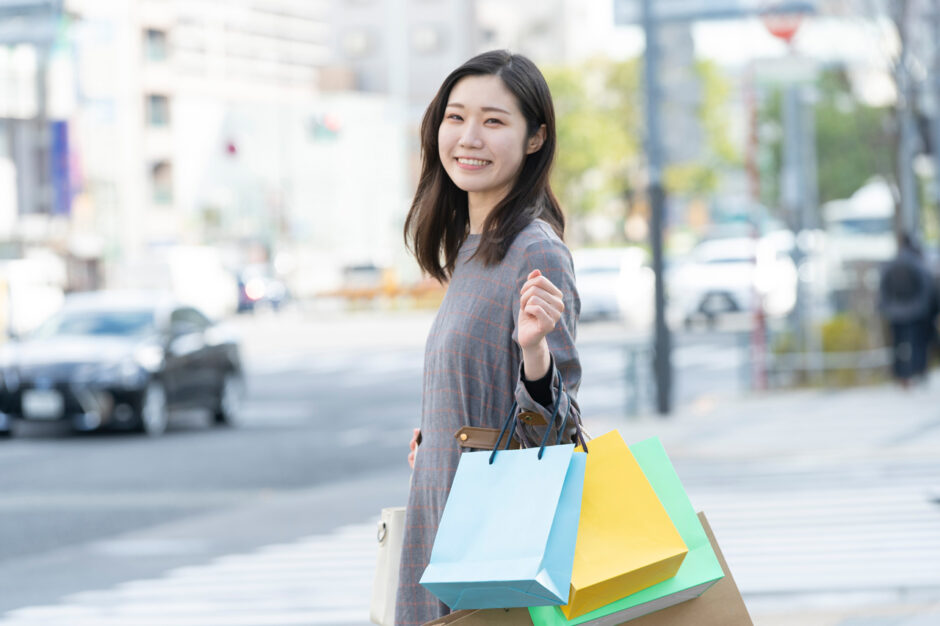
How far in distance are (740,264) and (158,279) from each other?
1714 cm

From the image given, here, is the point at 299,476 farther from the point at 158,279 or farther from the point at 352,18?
the point at 352,18

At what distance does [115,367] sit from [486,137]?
12693 millimetres

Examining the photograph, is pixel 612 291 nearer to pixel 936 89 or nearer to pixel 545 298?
pixel 936 89

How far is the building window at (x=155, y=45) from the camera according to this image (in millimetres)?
71188

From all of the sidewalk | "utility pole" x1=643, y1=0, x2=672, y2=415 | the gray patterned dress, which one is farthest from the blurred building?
the gray patterned dress

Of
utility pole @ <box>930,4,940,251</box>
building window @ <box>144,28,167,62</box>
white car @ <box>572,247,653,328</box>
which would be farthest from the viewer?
building window @ <box>144,28,167,62</box>

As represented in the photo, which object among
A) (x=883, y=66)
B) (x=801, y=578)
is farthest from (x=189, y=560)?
(x=883, y=66)

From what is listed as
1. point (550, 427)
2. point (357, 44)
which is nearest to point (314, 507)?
point (550, 427)

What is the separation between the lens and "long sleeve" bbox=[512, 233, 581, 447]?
2756 millimetres

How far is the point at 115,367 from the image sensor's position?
15141mm

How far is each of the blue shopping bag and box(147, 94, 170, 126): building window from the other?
7164cm

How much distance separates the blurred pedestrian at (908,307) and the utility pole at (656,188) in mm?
3610

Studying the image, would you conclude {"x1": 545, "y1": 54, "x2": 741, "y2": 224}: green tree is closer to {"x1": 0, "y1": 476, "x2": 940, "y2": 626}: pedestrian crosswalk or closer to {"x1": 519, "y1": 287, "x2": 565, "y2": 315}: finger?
{"x1": 0, "y1": 476, "x2": 940, "y2": 626}: pedestrian crosswalk

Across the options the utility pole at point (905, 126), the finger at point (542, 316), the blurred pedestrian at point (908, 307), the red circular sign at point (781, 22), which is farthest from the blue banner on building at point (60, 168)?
the finger at point (542, 316)
